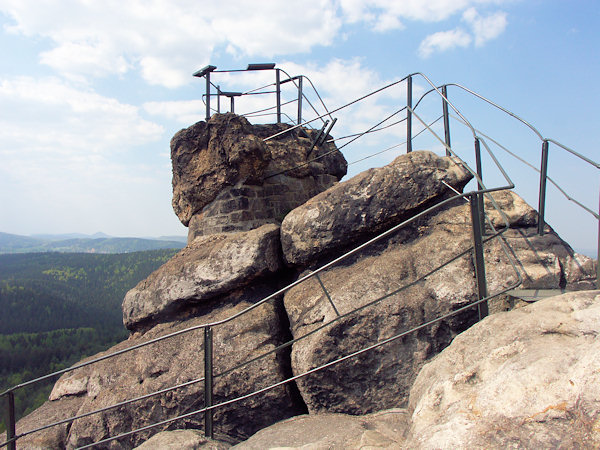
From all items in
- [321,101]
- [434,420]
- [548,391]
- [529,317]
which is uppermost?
[321,101]

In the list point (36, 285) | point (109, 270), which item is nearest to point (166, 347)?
point (36, 285)

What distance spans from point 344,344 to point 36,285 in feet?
190

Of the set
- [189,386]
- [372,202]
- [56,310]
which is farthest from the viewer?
[56,310]

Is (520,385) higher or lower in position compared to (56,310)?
higher

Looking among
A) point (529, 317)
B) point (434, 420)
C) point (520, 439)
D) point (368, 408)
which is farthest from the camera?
point (368, 408)

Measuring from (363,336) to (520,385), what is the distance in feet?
6.78

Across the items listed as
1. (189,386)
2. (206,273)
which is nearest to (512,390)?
(189,386)

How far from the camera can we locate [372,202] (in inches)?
225

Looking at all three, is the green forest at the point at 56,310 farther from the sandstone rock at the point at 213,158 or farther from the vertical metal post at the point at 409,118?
the vertical metal post at the point at 409,118

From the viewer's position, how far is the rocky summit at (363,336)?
2.77 m

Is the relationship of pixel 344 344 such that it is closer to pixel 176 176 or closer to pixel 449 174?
pixel 449 174

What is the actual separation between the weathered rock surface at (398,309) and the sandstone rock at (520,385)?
3.16ft

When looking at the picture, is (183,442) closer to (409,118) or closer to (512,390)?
(512,390)

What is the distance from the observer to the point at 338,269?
554cm
